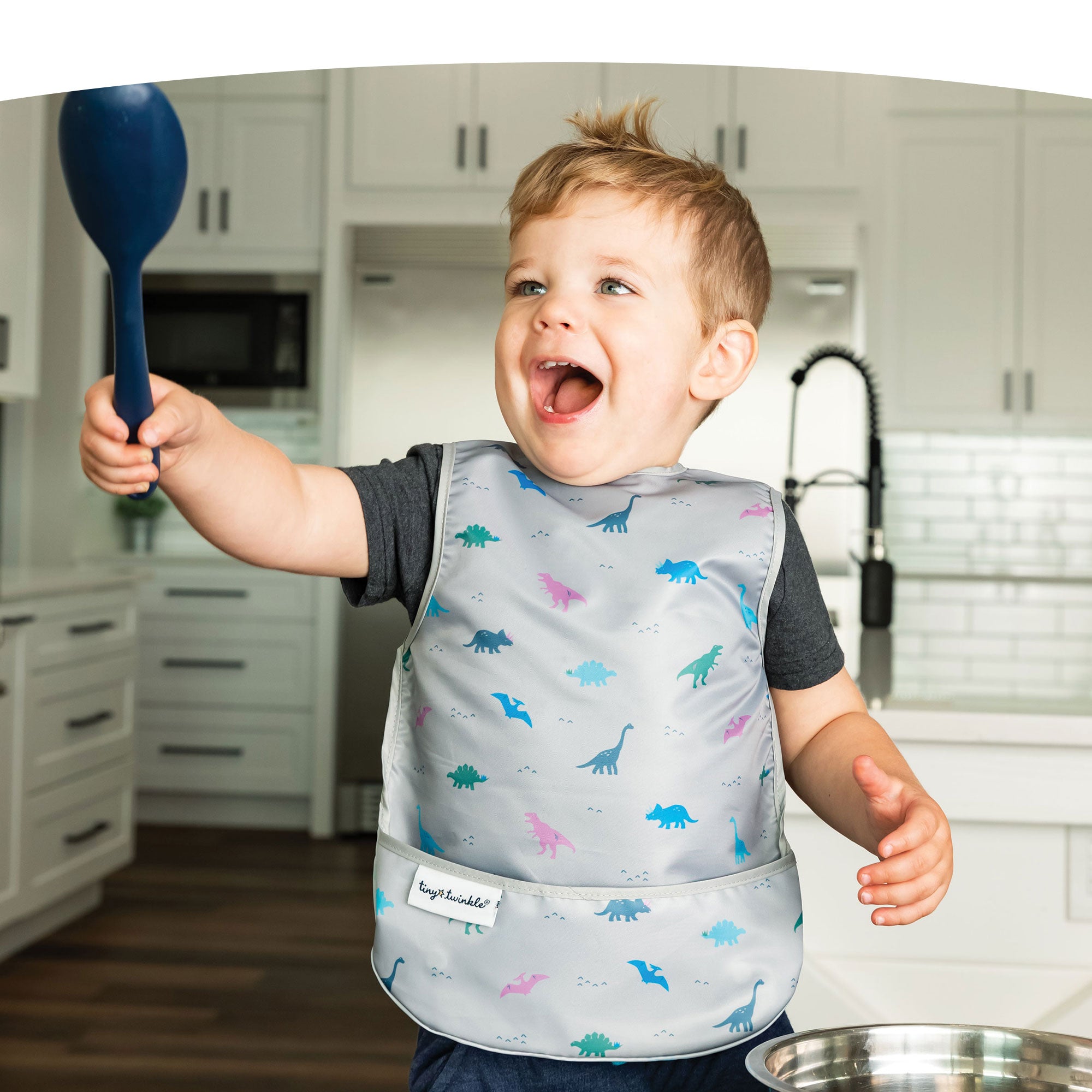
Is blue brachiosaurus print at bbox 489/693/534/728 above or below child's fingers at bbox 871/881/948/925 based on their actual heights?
above

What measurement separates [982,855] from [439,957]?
632 mm

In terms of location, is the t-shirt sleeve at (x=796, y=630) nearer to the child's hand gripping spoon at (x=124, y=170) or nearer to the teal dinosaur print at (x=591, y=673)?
the teal dinosaur print at (x=591, y=673)

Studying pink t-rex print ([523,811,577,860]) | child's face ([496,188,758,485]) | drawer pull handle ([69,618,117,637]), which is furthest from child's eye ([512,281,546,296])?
drawer pull handle ([69,618,117,637])

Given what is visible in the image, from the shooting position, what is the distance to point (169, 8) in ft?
0.92

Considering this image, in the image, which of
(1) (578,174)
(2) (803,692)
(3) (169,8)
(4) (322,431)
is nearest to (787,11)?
(3) (169,8)

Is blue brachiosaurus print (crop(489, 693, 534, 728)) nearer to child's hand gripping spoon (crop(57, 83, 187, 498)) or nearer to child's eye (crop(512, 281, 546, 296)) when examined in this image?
child's eye (crop(512, 281, 546, 296))

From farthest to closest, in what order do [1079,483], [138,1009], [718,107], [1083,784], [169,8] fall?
[1079,483] → [718,107] → [138,1009] → [1083,784] → [169,8]

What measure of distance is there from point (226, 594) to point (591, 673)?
312 centimetres

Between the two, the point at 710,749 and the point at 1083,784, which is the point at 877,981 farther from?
the point at 710,749

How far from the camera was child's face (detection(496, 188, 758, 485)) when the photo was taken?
2.29 ft

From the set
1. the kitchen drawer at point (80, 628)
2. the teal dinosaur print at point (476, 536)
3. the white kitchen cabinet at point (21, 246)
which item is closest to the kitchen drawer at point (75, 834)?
the kitchen drawer at point (80, 628)

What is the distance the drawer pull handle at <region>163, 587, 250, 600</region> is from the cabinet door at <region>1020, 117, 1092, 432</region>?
253cm

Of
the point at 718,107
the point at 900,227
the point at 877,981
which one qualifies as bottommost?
the point at 877,981

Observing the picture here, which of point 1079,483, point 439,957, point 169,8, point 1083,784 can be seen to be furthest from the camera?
point 1079,483
